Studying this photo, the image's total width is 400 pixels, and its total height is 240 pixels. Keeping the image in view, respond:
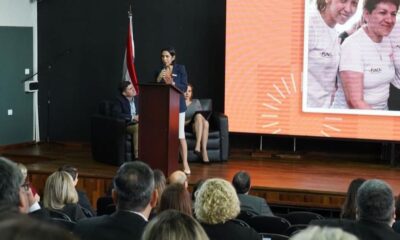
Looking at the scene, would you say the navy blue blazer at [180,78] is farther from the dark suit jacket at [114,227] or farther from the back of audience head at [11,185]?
the back of audience head at [11,185]

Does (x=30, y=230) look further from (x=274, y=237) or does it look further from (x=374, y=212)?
(x=274, y=237)

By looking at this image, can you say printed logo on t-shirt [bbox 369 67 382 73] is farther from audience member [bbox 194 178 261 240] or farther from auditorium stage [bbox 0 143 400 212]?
audience member [bbox 194 178 261 240]

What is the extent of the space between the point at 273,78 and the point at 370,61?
50.7 inches

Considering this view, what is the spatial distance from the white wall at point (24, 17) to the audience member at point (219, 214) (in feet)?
24.4

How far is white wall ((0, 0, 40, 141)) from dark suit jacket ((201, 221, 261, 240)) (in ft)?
25.0

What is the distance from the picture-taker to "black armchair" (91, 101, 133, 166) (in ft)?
26.6

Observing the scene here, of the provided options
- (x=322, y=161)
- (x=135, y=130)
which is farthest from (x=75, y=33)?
(x=322, y=161)

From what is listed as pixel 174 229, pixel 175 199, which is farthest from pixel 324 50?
pixel 174 229

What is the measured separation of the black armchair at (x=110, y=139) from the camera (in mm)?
8117

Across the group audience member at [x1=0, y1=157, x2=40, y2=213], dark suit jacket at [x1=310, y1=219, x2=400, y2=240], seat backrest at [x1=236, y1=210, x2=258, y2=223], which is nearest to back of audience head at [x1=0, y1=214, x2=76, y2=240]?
audience member at [x1=0, y1=157, x2=40, y2=213]

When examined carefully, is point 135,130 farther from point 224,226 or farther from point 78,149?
point 224,226

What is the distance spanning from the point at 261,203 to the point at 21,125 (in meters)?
6.36

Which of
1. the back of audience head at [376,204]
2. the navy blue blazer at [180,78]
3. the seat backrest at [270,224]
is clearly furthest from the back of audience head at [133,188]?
the navy blue blazer at [180,78]

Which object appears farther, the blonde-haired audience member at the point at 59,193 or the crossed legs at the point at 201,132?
the crossed legs at the point at 201,132
